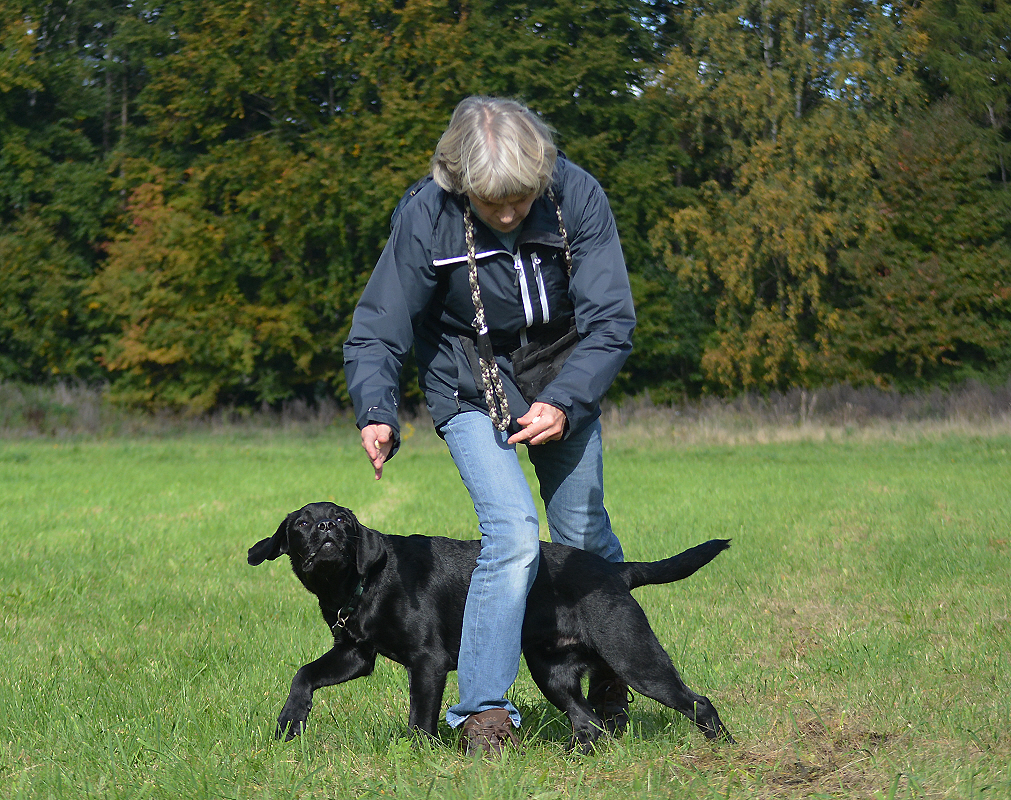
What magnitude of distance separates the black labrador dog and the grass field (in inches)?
7.6

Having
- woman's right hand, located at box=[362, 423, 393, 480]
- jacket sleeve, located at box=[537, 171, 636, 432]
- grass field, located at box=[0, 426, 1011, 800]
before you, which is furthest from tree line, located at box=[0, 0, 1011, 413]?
woman's right hand, located at box=[362, 423, 393, 480]

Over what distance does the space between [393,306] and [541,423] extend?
71 centimetres

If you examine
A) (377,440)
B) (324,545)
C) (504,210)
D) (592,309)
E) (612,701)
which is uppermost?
(504,210)

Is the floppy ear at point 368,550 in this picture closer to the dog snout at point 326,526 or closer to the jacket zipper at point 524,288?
A: the dog snout at point 326,526

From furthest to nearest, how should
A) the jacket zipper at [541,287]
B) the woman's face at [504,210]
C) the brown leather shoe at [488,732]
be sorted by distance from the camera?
the jacket zipper at [541,287], the brown leather shoe at [488,732], the woman's face at [504,210]

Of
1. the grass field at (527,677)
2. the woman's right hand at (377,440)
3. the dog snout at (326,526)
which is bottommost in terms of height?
the grass field at (527,677)

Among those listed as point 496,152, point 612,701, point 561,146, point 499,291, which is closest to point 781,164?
point 561,146

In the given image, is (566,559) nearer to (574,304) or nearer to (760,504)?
(574,304)

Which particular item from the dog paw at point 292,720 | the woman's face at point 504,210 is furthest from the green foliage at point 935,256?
the dog paw at point 292,720

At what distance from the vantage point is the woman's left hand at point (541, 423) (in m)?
3.69

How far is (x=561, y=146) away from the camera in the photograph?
27578 millimetres

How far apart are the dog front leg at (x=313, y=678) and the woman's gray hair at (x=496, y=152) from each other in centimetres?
185

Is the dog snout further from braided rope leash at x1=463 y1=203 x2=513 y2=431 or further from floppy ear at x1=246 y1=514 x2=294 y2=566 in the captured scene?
braided rope leash at x1=463 y1=203 x2=513 y2=431

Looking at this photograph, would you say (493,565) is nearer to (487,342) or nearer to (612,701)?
(487,342)
